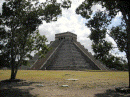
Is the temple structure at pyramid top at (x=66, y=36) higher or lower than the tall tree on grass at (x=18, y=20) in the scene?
higher

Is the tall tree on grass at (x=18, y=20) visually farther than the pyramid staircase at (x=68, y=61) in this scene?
No

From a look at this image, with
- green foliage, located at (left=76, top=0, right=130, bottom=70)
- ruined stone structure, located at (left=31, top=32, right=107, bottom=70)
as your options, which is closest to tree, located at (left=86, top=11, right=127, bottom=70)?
green foliage, located at (left=76, top=0, right=130, bottom=70)

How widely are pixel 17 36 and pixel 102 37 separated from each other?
8.35 meters

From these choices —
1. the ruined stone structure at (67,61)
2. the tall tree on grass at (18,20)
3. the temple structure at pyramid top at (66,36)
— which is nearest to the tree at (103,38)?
the tall tree on grass at (18,20)

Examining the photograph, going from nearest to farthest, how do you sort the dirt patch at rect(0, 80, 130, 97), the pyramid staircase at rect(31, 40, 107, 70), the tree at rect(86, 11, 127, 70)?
the dirt patch at rect(0, 80, 130, 97), the tree at rect(86, 11, 127, 70), the pyramid staircase at rect(31, 40, 107, 70)

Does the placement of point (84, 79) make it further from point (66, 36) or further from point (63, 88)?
point (66, 36)

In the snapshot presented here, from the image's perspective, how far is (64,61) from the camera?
134ft

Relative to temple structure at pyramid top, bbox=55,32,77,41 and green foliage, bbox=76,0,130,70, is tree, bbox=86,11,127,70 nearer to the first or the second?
green foliage, bbox=76,0,130,70

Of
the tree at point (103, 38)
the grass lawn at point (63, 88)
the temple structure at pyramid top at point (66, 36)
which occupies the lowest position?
the grass lawn at point (63, 88)

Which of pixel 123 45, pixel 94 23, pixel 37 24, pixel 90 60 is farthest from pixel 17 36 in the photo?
pixel 90 60

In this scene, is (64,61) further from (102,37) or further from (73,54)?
(102,37)

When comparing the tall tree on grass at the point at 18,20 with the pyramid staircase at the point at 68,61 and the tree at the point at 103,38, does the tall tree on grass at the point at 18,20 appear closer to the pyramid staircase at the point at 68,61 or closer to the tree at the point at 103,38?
the tree at the point at 103,38

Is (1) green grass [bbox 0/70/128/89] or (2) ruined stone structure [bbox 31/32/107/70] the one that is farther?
(2) ruined stone structure [bbox 31/32/107/70]

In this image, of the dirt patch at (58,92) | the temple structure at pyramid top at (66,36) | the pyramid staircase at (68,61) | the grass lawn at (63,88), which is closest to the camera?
the dirt patch at (58,92)
